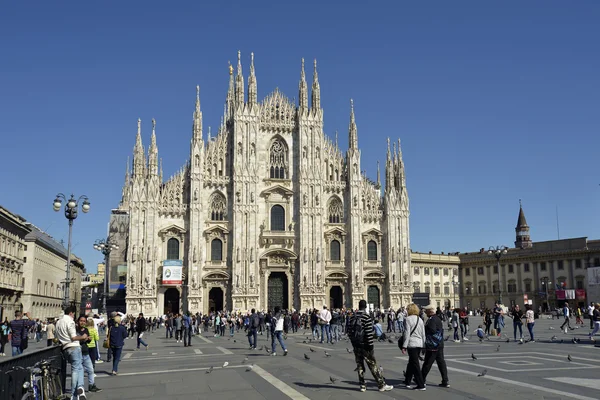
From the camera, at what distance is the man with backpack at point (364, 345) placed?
37.1ft

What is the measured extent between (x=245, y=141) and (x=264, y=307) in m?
15.3

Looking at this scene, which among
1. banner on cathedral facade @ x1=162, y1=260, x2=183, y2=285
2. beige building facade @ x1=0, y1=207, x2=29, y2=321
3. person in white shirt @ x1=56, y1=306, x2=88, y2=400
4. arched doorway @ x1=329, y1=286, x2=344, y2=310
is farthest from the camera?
arched doorway @ x1=329, y1=286, x2=344, y2=310

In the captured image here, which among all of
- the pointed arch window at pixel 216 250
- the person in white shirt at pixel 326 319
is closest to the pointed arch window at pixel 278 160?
the pointed arch window at pixel 216 250

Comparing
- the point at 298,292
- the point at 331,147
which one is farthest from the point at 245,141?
the point at 298,292

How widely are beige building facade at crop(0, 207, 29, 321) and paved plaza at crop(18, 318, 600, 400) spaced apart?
1323 inches

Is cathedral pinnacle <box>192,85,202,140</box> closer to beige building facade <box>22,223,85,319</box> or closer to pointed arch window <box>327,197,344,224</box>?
pointed arch window <box>327,197,344,224</box>

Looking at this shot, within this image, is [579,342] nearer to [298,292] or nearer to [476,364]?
[476,364]

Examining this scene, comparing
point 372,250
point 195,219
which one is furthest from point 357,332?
point 372,250

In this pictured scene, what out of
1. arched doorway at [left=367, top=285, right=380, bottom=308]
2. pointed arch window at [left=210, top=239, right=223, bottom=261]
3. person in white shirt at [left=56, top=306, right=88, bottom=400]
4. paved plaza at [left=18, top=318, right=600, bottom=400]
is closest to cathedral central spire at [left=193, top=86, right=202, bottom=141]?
pointed arch window at [left=210, top=239, right=223, bottom=261]

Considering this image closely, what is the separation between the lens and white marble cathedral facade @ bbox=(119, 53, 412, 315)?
51.6 metres

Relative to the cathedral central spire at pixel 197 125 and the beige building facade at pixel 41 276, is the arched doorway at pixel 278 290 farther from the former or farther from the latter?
the beige building facade at pixel 41 276

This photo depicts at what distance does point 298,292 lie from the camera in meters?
54.4

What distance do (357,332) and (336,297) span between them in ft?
151

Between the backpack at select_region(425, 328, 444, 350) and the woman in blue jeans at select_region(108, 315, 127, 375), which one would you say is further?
the woman in blue jeans at select_region(108, 315, 127, 375)
